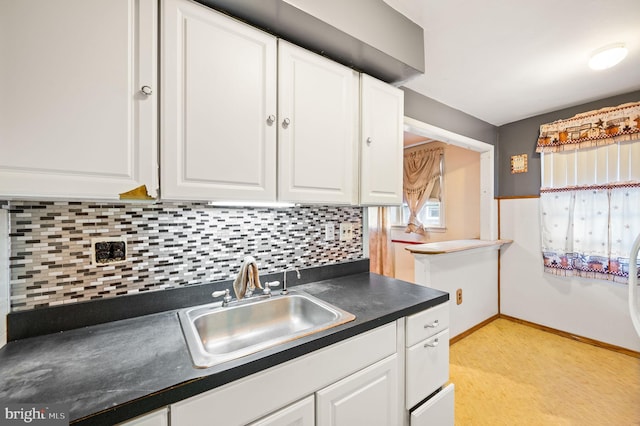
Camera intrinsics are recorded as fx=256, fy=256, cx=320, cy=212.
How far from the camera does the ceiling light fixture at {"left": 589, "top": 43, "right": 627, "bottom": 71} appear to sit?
1641 mm

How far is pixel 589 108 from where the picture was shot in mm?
2518

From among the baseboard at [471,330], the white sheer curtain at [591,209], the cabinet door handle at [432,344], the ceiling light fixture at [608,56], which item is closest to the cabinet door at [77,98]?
the cabinet door handle at [432,344]

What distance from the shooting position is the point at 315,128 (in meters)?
1.23

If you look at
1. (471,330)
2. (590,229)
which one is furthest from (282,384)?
(590,229)

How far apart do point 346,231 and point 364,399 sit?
954 mm

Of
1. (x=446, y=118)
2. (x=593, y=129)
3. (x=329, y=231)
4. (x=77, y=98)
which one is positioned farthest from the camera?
(x=446, y=118)

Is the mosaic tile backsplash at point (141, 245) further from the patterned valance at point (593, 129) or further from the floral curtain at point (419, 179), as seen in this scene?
the floral curtain at point (419, 179)

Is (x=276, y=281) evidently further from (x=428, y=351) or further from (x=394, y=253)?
(x=394, y=253)

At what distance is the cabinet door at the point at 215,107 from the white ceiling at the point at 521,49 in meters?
0.88

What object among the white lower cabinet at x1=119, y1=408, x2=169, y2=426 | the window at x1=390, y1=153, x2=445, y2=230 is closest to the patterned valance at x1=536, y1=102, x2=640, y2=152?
the window at x1=390, y1=153, x2=445, y2=230

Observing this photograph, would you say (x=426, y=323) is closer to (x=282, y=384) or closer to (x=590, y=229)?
(x=282, y=384)

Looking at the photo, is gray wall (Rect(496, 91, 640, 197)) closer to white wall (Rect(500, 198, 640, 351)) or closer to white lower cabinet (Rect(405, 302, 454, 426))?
white wall (Rect(500, 198, 640, 351))

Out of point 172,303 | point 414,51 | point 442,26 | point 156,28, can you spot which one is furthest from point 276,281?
point 442,26

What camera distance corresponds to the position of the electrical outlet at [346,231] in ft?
5.69
